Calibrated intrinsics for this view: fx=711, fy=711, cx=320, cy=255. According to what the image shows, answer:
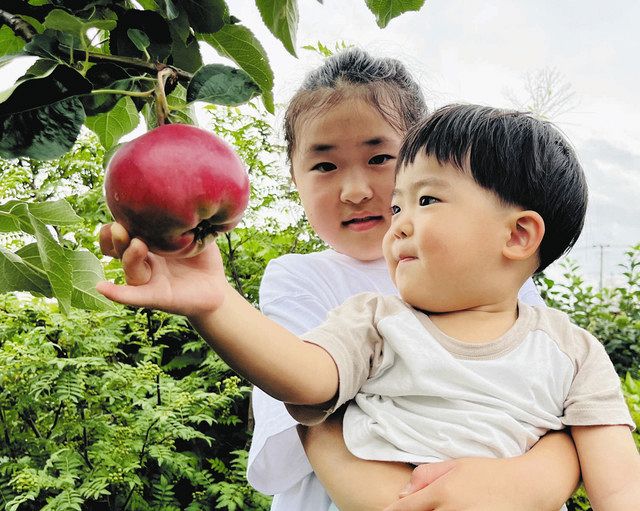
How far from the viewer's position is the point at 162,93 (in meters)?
0.60

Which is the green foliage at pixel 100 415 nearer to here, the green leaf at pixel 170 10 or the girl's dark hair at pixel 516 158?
the girl's dark hair at pixel 516 158

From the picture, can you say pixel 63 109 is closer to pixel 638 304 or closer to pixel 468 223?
pixel 468 223

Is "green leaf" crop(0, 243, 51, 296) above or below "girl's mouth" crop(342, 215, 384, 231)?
above

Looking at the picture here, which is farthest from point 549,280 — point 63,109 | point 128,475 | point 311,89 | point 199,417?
point 63,109

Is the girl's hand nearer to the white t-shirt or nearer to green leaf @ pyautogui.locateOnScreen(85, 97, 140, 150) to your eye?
green leaf @ pyautogui.locateOnScreen(85, 97, 140, 150)

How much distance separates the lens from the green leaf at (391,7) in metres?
1.09

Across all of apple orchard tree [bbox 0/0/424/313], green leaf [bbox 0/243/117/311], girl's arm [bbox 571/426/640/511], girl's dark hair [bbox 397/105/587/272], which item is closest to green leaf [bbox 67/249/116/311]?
green leaf [bbox 0/243/117/311]

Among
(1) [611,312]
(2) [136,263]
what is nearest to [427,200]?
(2) [136,263]

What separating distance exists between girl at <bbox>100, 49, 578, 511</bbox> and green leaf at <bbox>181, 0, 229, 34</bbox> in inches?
20.2

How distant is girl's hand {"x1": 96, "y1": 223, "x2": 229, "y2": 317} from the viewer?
64 centimetres

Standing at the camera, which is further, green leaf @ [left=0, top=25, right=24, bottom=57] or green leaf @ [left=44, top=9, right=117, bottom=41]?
green leaf @ [left=0, top=25, right=24, bottom=57]

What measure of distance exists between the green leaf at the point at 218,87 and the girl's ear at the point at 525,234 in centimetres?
56

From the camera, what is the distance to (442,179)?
1.06m

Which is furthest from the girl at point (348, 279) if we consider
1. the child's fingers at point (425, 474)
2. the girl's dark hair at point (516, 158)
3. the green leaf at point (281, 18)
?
the green leaf at point (281, 18)
